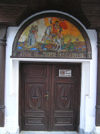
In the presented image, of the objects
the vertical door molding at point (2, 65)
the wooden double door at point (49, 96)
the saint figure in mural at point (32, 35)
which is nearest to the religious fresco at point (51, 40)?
the saint figure in mural at point (32, 35)

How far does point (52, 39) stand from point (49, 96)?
177 centimetres

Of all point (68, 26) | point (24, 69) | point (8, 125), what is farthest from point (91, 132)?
point (68, 26)

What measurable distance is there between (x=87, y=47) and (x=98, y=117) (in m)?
1.98

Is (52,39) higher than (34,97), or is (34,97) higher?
(52,39)

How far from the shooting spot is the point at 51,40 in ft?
13.5

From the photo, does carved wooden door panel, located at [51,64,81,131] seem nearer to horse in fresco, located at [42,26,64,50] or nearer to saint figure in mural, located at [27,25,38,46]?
horse in fresco, located at [42,26,64,50]

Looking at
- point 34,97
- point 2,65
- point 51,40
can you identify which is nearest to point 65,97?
point 34,97

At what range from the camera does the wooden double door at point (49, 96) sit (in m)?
4.55

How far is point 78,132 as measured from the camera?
4.52m

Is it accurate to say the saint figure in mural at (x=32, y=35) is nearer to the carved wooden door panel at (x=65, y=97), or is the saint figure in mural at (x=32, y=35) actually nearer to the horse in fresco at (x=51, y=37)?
the horse in fresco at (x=51, y=37)

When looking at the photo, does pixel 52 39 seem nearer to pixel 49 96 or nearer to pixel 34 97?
pixel 49 96

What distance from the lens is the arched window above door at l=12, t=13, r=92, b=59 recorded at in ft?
13.4

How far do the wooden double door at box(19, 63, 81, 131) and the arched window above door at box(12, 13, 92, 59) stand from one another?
0.55 metres

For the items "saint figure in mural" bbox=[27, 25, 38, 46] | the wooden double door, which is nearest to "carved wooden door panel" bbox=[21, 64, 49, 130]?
the wooden double door
